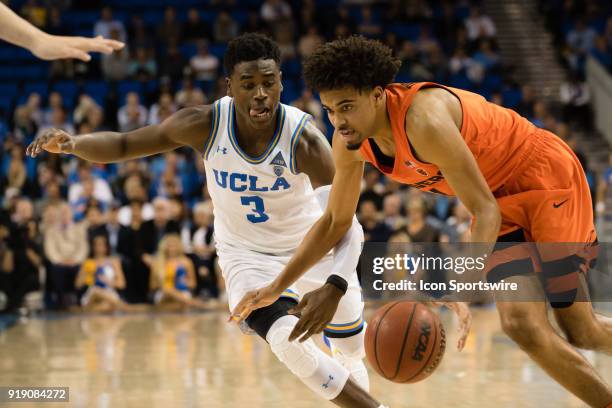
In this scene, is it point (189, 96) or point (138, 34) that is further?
point (138, 34)

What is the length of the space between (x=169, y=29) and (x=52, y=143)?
9.19 meters

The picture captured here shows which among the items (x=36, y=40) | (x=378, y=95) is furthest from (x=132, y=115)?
(x=36, y=40)

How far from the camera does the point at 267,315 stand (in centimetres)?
431

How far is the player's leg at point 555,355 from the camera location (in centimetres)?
372

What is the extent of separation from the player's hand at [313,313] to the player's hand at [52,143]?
5.34ft

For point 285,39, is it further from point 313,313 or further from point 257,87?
point 313,313

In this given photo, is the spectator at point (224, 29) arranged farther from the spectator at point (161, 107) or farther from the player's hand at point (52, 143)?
the player's hand at point (52, 143)

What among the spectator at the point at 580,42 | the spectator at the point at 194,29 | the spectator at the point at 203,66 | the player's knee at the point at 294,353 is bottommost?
the player's knee at the point at 294,353

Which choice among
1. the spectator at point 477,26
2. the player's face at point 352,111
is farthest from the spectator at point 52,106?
the player's face at point 352,111

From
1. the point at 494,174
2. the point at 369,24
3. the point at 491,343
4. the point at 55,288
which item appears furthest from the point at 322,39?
the point at 494,174

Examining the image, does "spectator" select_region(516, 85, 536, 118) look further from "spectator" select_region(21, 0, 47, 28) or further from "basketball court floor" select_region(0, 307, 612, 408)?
"spectator" select_region(21, 0, 47, 28)

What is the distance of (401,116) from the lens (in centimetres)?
357

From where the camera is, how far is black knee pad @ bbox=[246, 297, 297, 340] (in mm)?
4285

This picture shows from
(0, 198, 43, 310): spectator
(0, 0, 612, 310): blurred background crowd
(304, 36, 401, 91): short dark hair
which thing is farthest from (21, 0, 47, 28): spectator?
(304, 36, 401, 91): short dark hair
